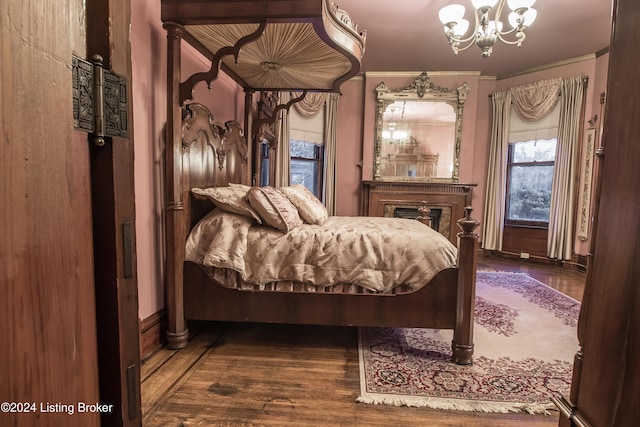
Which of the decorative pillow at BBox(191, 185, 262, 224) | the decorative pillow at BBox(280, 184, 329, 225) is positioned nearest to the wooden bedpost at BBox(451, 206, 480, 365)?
the decorative pillow at BBox(280, 184, 329, 225)

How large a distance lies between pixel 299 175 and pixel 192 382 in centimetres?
385

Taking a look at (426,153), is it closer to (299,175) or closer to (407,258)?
(299,175)

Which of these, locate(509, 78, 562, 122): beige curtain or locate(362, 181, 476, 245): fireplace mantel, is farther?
locate(362, 181, 476, 245): fireplace mantel

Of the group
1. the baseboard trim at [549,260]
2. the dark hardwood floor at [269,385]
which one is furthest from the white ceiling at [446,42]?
the dark hardwood floor at [269,385]

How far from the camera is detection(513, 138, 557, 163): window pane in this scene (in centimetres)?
488

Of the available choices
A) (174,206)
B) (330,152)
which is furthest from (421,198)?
(174,206)

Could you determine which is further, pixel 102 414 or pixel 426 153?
pixel 426 153

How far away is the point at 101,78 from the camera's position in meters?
0.55

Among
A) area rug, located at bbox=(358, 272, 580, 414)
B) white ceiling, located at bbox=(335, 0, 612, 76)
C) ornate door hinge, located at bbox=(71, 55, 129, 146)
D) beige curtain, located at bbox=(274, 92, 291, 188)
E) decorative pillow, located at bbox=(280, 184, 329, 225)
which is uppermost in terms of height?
white ceiling, located at bbox=(335, 0, 612, 76)

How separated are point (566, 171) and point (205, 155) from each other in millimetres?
4735

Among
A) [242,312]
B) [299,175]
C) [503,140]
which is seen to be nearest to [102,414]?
[242,312]

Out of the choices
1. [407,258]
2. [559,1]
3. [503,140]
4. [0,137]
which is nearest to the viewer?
[0,137]

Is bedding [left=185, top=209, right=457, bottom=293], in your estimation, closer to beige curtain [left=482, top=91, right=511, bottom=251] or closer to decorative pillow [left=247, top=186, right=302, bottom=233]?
decorative pillow [left=247, top=186, right=302, bottom=233]

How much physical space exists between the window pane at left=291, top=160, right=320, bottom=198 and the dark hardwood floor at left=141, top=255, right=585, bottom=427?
3141 mm
